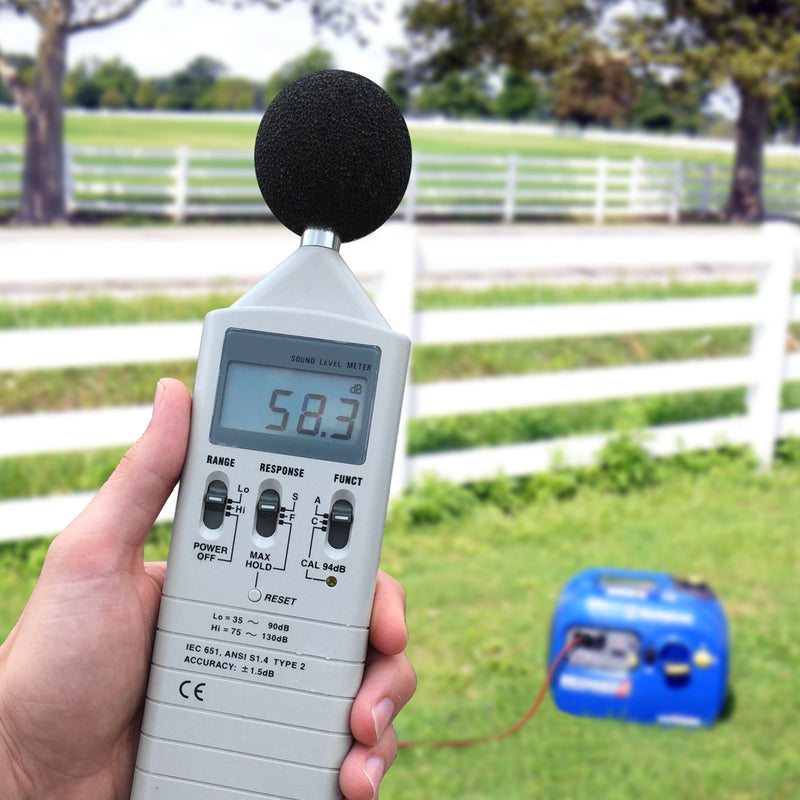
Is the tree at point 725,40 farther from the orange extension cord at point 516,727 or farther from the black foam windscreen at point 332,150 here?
the black foam windscreen at point 332,150

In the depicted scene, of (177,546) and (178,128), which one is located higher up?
(178,128)

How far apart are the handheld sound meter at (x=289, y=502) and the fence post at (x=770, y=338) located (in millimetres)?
4483

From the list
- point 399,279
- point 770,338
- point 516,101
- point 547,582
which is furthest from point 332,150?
point 516,101

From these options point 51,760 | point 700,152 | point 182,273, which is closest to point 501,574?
point 182,273

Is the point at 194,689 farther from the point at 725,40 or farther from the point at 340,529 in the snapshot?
the point at 725,40

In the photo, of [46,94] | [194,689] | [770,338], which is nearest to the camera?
[194,689]

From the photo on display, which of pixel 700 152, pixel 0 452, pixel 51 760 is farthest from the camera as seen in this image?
pixel 700 152

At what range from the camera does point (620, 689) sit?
129 inches

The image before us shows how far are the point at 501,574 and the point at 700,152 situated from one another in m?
49.7

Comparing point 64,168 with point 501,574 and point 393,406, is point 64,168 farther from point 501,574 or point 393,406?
point 393,406

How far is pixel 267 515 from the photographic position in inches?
A: 54.7

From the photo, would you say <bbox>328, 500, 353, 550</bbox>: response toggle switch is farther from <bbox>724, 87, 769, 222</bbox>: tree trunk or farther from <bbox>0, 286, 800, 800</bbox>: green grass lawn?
<bbox>724, 87, 769, 222</bbox>: tree trunk

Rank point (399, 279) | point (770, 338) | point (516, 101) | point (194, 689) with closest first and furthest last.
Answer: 1. point (194, 689)
2. point (399, 279)
3. point (770, 338)
4. point (516, 101)

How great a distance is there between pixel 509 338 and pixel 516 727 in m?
2.18
